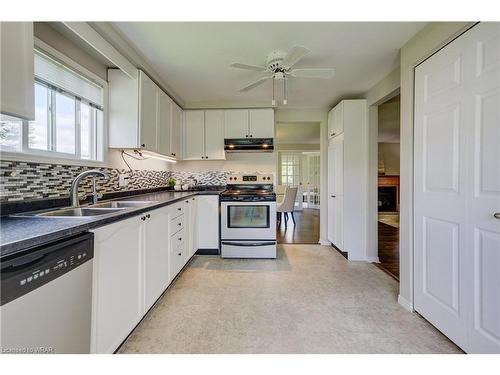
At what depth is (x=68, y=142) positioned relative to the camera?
194 centimetres

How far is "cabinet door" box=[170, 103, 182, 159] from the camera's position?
3291mm

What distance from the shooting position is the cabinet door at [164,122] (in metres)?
2.85

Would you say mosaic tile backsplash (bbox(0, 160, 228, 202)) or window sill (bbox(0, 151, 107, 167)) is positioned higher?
window sill (bbox(0, 151, 107, 167))

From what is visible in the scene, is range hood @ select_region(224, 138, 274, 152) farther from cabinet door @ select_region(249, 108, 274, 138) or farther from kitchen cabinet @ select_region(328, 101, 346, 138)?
kitchen cabinet @ select_region(328, 101, 346, 138)

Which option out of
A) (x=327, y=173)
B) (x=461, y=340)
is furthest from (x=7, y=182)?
(x=327, y=173)

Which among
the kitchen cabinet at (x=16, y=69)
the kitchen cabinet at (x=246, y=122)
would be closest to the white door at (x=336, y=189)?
the kitchen cabinet at (x=246, y=122)

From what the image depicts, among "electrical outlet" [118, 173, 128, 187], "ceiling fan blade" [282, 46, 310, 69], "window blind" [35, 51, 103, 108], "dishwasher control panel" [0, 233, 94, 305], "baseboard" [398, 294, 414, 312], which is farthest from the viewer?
"electrical outlet" [118, 173, 128, 187]

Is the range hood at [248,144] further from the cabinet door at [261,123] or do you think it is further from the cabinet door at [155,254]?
the cabinet door at [155,254]

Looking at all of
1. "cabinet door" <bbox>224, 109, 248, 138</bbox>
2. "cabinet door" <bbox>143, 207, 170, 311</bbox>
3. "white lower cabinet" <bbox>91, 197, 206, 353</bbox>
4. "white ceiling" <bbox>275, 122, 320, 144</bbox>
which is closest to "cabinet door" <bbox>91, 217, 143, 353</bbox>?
"white lower cabinet" <bbox>91, 197, 206, 353</bbox>

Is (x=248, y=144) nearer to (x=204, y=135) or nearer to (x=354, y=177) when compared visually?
(x=204, y=135)

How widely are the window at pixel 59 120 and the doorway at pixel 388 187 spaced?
348 centimetres

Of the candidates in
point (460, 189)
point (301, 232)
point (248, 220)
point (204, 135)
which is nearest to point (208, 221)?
point (248, 220)

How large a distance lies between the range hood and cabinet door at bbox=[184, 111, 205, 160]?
41 cm

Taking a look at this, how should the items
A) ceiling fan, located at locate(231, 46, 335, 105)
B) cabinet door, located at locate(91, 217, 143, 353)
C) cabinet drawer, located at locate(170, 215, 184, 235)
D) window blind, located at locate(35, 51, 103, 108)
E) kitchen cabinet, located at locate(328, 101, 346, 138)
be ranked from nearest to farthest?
cabinet door, located at locate(91, 217, 143, 353)
window blind, located at locate(35, 51, 103, 108)
ceiling fan, located at locate(231, 46, 335, 105)
cabinet drawer, located at locate(170, 215, 184, 235)
kitchen cabinet, located at locate(328, 101, 346, 138)
